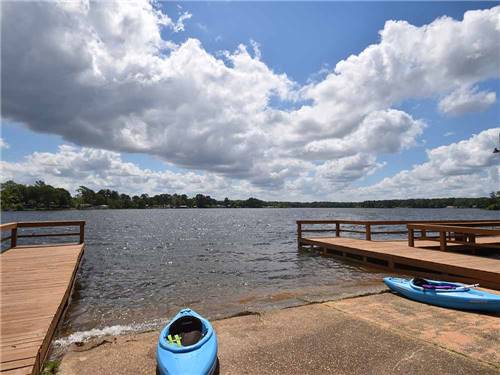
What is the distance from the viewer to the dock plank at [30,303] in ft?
13.7

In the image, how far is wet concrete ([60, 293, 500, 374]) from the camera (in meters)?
4.10

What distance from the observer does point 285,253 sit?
19938 mm

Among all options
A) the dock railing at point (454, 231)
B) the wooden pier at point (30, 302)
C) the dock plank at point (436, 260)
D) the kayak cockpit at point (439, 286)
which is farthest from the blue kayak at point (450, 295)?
the wooden pier at point (30, 302)

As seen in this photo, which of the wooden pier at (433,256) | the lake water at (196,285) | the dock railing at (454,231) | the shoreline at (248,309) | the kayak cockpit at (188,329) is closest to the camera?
the kayak cockpit at (188,329)

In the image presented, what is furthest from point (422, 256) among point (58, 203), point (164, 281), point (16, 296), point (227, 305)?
point (58, 203)

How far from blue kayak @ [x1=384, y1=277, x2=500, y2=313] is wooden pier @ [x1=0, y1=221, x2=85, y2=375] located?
7349 millimetres

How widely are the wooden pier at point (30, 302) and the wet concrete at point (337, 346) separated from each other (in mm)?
524

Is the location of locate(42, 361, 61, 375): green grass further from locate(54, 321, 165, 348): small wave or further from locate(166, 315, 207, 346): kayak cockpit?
locate(54, 321, 165, 348): small wave

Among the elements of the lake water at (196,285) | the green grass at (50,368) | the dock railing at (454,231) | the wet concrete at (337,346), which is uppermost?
the dock railing at (454,231)

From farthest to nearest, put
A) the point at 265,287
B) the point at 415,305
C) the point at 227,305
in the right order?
the point at 265,287 → the point at 227,305 → the point at 415,305

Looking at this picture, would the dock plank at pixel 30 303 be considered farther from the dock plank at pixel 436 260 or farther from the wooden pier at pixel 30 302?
the dock plank at pixel 436 260

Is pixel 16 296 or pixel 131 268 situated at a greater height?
pixel 16 296

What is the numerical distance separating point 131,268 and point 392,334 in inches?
550

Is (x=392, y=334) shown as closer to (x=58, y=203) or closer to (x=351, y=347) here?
(x=351, y=347)
